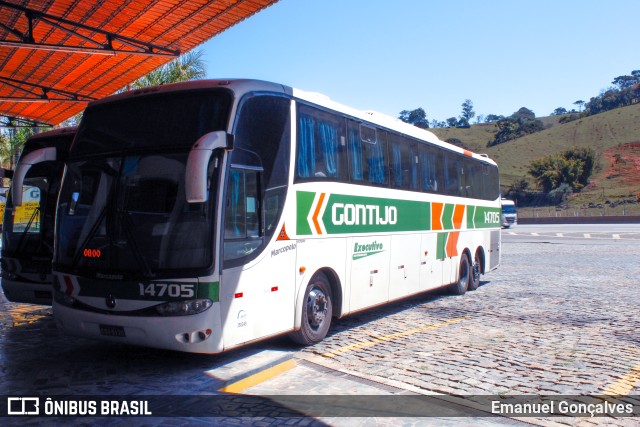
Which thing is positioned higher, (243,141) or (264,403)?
(243,141)

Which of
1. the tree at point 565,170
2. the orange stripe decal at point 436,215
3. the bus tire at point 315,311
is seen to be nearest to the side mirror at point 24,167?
the bus tire at point 315,311

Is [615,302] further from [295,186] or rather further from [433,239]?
[295,186]

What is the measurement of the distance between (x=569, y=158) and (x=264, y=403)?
326 feet

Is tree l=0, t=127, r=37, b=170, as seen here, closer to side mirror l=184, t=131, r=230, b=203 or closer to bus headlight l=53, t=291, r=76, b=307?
bus headlight l=53, t=291, r=76, b=307

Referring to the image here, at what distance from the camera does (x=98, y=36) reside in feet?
49.4

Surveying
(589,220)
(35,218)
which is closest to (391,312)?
(35,218)

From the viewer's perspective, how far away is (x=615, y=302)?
39.4ft

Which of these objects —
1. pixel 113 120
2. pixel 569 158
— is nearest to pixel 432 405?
pixel 113 120

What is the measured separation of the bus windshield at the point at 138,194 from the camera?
258 inches

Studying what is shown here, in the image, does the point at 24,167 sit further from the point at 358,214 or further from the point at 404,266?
the point at 404,266

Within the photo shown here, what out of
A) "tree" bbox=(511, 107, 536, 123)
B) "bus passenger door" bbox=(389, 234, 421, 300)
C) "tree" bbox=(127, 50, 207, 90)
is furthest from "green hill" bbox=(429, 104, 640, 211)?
"bus passenger door" bbox=(389, 234, 421, 300)

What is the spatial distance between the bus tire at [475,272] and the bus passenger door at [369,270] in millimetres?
4976

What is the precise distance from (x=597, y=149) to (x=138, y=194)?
387 ft

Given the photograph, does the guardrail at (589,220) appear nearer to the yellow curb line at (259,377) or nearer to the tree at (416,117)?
the yellow curb line at (259,377)
